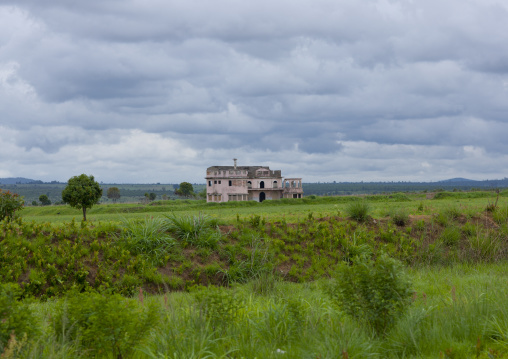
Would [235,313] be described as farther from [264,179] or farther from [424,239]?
[264,179]

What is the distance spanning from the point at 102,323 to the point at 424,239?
45.1 ft

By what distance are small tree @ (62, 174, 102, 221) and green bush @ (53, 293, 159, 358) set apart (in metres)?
37.8

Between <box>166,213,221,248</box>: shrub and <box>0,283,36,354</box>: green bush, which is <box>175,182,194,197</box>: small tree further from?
<box>0,283,36,354</box>: green bush

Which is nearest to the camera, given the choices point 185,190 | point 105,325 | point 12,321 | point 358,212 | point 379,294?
point 12,321

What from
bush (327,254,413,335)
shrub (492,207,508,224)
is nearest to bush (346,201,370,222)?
shrub (492,207,508,224)

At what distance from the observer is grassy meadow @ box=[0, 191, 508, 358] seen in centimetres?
591

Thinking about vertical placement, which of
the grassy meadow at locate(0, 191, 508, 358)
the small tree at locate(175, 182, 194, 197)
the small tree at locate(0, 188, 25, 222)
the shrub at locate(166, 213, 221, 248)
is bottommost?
the grassy meadow at locate(0, 191, 508, 358)

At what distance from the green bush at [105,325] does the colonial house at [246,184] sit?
70.8m

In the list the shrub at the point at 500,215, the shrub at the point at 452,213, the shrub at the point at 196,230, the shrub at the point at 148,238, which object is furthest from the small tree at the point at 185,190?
the shrub at the point at 148,238

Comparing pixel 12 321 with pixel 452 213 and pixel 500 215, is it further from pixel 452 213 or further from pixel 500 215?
pixel 500 215

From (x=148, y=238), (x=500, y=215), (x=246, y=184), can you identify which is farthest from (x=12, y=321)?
(x=246, y=184)

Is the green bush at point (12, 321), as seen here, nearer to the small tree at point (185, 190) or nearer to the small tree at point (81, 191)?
the small tree at point (81, 191)

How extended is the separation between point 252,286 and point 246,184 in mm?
66322

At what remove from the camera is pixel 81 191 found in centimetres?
4175
